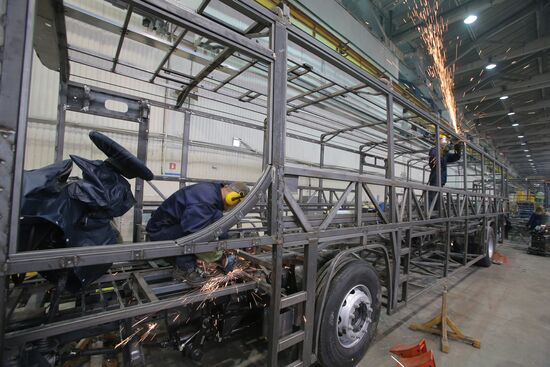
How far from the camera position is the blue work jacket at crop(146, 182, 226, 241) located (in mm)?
1955

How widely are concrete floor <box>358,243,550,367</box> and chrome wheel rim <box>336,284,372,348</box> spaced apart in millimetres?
349

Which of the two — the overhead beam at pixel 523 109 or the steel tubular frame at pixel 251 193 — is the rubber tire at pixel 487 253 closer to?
the steel tubular frame at pixel 251 193

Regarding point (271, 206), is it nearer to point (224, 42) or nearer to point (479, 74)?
point (224, 42)

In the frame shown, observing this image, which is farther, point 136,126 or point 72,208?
point 136,126

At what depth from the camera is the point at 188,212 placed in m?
1.97

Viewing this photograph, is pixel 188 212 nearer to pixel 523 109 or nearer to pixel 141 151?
pixel 141 151

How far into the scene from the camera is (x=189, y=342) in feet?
6.50

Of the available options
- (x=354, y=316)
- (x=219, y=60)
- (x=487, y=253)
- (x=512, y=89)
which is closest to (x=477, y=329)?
(x=354, y=316)

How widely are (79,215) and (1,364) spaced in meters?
0.71

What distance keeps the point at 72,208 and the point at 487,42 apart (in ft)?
33.4

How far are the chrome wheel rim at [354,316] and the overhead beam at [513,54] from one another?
8.89 m

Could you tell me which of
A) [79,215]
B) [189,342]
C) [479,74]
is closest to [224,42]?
[79,215]

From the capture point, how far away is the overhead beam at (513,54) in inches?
266

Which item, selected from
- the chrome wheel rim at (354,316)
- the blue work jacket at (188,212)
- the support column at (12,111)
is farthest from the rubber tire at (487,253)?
the support column at (12,111)
